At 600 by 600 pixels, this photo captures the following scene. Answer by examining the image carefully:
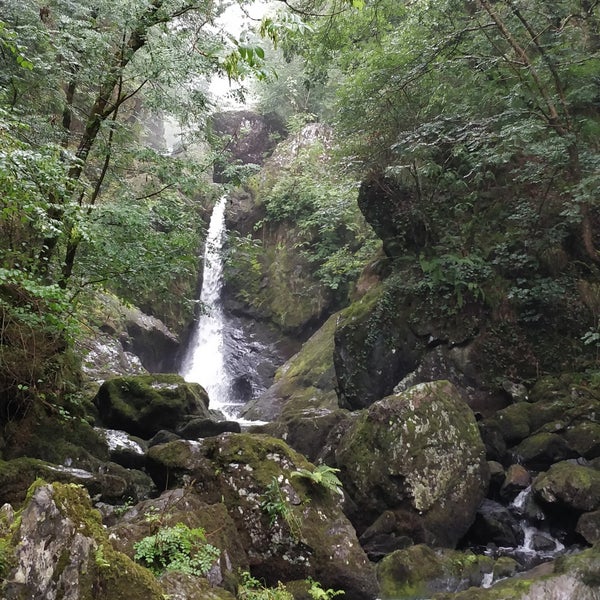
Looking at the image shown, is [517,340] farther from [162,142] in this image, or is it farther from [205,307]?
[162,142]

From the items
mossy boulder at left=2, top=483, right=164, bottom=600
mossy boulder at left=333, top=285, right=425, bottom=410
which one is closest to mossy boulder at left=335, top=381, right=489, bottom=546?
mossy boulder at left=333, top=285, right=425, bottom=410

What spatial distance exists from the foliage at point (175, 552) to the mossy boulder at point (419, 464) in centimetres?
412

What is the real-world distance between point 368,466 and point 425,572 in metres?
1.84

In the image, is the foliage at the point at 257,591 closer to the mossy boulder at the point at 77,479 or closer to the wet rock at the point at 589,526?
the mossy boulder at the point at 77,479

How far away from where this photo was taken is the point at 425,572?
6.34 meters

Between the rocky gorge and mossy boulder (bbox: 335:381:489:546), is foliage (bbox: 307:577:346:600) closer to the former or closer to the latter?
the rocky gorge

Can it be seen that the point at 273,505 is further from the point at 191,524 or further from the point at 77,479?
the point at 77,479

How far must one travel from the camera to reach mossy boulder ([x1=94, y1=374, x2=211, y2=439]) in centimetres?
991

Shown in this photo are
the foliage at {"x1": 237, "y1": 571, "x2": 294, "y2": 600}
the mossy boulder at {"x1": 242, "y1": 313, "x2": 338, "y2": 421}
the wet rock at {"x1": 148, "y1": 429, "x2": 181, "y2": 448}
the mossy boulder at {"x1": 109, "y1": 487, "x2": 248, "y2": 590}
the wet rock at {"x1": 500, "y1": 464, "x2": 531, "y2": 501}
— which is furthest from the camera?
the mossy boulder at {"x1": 242, "y1": 313, "x2": 338, "y2": 421}

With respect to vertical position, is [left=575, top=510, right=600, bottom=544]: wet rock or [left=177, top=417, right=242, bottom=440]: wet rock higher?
[left=177, top=417, right=242, bottom=440]: wet rock

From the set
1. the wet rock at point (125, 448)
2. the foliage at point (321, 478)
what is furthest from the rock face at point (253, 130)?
the foliage at point (321, 478)

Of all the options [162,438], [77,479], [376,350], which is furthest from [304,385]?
[77,479]

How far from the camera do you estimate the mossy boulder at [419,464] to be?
7.57 metres

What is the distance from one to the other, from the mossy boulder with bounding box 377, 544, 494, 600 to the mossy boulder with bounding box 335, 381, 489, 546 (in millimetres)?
697
